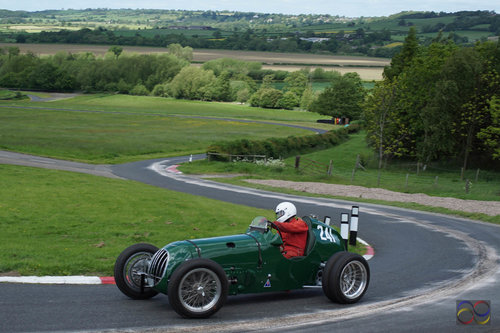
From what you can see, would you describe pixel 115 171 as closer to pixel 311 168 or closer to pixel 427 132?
pixel 311 168

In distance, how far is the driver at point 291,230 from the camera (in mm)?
10469

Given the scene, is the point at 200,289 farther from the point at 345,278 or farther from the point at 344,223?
the point at 344,223

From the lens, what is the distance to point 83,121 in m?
103

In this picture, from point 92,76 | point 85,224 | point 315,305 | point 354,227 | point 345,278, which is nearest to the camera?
point 315,305

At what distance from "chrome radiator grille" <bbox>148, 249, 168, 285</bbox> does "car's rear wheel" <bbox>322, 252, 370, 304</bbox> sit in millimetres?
2882

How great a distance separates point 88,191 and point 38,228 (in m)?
7.52

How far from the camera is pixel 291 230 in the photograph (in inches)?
412

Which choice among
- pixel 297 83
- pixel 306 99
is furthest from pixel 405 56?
pixel 297 83

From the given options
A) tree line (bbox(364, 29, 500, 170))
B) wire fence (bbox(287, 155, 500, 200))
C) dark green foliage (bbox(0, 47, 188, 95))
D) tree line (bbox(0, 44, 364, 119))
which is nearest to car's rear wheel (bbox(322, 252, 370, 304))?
wire fence (bbox(287, 155, 500, 200))

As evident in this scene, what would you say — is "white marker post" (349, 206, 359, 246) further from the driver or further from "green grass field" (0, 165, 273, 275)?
the driver

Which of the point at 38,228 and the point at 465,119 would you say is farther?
the point at 465,119

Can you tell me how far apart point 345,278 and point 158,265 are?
3.44m

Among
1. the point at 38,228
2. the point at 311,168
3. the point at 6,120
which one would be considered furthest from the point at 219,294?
the point at 6,120

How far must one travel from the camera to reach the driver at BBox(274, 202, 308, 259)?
34.3ft
